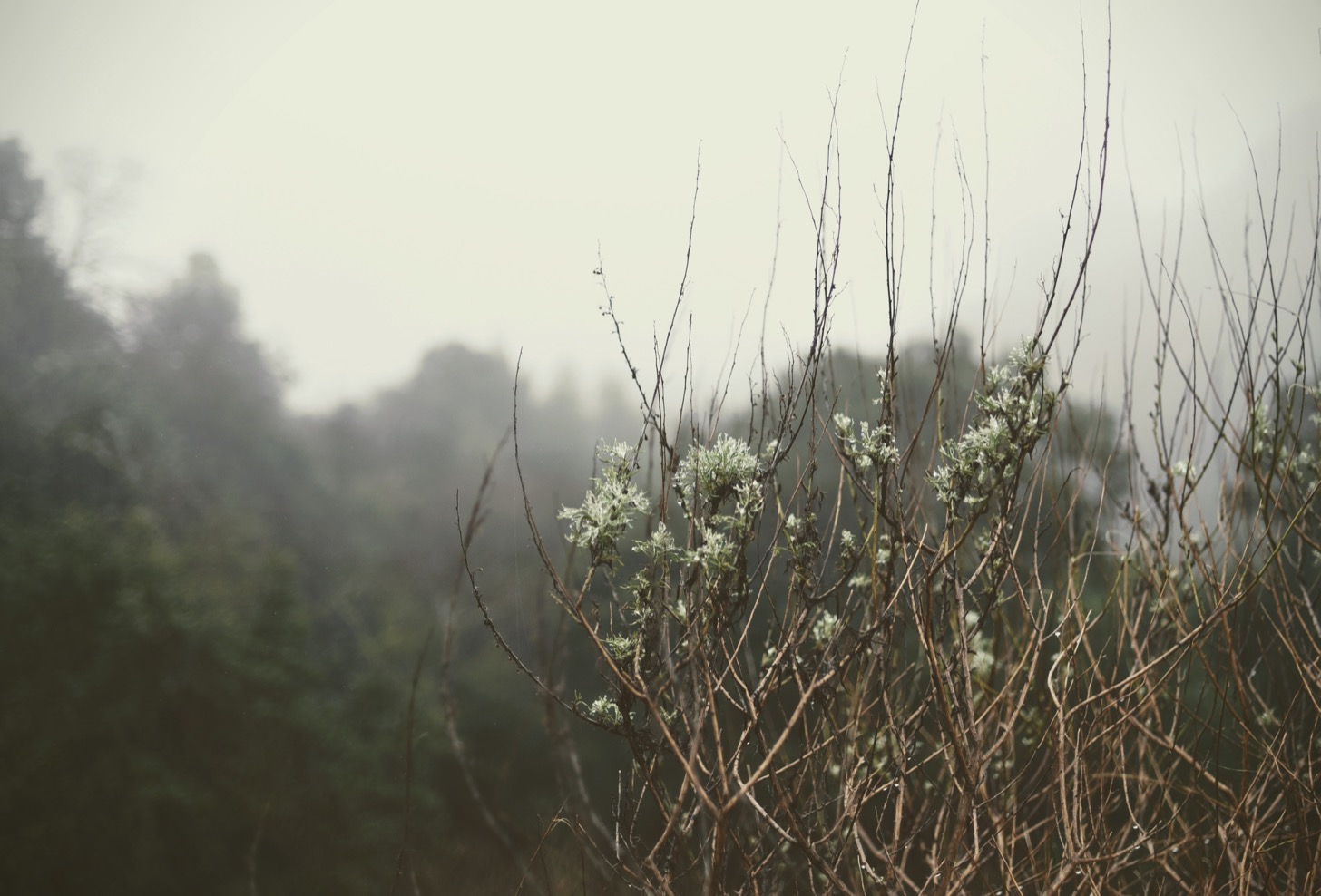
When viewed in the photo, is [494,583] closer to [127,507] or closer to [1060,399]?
[127,507]

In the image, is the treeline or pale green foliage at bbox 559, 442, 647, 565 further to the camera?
the treeline

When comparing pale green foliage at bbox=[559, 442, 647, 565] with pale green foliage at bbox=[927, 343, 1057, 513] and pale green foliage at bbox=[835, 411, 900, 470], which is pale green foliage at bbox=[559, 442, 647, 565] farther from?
pale green foliage at bbox=[927, 343, 1057, 513]

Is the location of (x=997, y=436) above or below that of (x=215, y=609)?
above

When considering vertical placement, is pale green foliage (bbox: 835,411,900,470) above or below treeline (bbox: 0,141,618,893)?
above

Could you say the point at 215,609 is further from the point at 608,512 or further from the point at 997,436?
the point at 997,436

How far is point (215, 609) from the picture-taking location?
815cm

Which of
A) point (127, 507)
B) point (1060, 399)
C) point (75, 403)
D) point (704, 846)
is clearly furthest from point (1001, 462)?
point (75, 403)

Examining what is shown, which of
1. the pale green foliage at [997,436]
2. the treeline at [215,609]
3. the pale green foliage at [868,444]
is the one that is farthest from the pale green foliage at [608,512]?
the treeline at [215,609]

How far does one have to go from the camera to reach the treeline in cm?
697

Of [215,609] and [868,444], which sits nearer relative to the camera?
[868,444]

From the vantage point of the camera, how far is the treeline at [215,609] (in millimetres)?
6969

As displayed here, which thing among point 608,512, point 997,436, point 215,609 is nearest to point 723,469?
point 608,512

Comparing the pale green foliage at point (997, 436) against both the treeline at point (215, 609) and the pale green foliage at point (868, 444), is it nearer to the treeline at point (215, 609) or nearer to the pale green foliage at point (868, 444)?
the pale green foliage at point (868, 444)

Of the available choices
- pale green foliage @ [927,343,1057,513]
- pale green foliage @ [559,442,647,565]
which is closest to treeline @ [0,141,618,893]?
pale green foliage @ [559,442,647,565]
